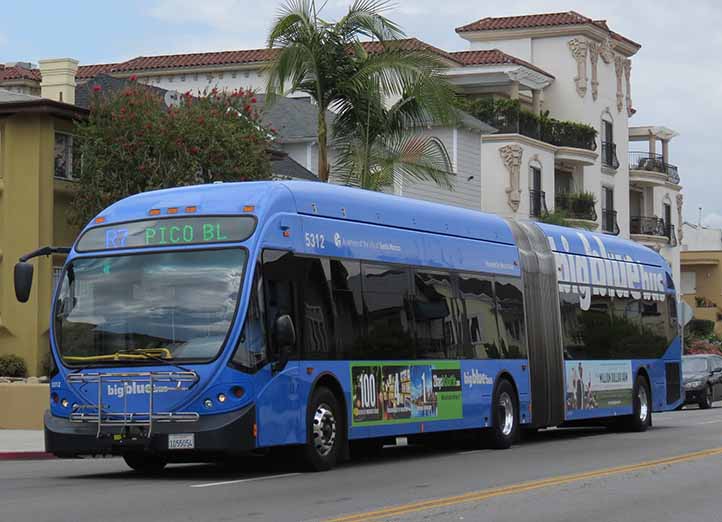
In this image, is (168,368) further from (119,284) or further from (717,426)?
(717,426)

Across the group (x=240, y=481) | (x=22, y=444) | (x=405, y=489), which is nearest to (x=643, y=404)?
(x=22, y=444)

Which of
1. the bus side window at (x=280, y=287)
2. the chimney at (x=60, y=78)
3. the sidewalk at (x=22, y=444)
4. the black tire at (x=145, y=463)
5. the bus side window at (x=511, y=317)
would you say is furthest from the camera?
the chimney at (x=60, y=78)

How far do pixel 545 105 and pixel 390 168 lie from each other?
111ft

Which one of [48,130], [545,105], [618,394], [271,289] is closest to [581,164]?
[545,105]

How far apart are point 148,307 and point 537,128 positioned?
43908 millimetres

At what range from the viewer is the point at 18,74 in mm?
52469

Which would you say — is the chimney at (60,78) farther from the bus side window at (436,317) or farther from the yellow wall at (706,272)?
the yellow wall at (706,272)

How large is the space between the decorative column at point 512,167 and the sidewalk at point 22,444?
31.7 metres

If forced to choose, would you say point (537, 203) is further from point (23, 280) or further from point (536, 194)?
point (23, 280)

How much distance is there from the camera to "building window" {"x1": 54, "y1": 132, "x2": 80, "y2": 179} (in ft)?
116

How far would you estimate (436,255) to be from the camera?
21.0 m

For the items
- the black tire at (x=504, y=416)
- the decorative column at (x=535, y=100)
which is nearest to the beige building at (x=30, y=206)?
the black tire at (x=504, y=416)

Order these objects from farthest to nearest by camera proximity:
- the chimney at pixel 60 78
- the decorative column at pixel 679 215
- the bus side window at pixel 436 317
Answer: the decorative column at pixel 679 215, the chimney at pixel 60 78, the bus side window at pixel 436 317

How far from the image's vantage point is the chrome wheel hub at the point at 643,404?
2803cm
